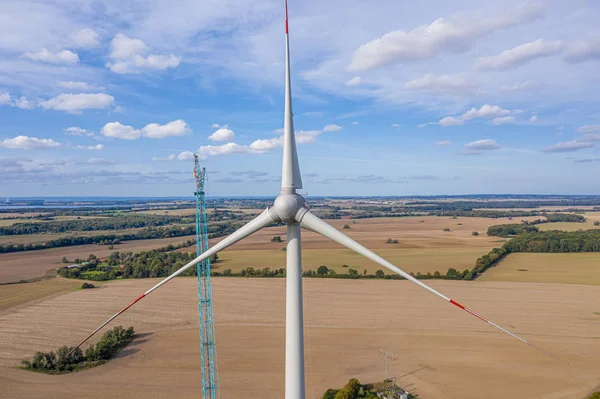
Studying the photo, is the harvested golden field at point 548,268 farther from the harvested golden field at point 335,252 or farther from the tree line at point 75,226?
the tree line at point 75,226

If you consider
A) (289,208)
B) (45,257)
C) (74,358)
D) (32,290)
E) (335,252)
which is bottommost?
(74,358)

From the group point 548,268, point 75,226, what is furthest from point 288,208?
point 75,226

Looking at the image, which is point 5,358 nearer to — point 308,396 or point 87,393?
point 87,393

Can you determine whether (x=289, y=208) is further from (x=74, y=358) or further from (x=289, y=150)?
(x=74, y=358)

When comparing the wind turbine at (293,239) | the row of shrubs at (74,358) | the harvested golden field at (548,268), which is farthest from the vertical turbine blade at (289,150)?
the harvested golden field at (548,268)

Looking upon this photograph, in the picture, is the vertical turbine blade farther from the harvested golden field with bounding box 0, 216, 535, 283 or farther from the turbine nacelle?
the harvested golden field with bounding box 0, 216, 535, 283

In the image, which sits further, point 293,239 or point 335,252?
point 335,252
